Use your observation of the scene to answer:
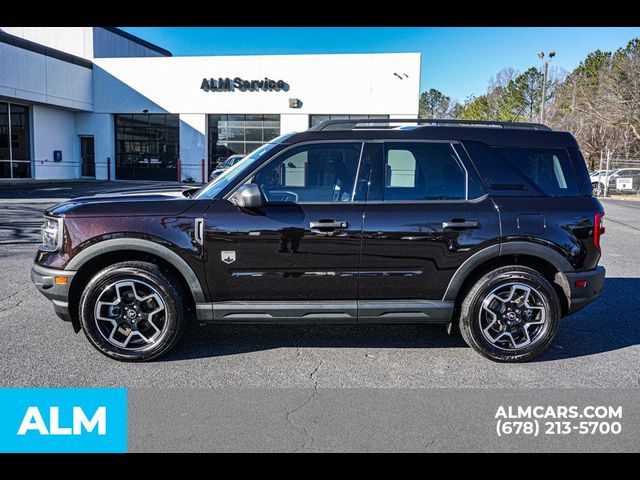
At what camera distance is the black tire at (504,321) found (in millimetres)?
4414

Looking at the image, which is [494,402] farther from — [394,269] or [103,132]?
[103,132]

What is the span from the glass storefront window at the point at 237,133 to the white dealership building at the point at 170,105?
0.19 ft

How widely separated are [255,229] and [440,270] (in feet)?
5.18

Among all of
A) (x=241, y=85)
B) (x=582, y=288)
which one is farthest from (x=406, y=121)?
(x=241, y=85)

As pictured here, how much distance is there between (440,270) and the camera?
4.39 meters

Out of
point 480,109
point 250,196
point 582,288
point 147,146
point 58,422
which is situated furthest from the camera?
point 480,109

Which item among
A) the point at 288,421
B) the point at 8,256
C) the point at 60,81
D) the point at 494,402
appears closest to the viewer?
the point at 288,421

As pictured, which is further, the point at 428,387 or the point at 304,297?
the point at 304,297

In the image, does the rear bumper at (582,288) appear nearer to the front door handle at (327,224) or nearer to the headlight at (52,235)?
the front door handle at (327,224)

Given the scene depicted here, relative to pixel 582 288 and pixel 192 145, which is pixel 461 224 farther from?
pixel 192 145

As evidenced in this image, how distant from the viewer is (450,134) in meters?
4.58

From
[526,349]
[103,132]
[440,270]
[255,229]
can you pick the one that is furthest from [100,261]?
[103,132]

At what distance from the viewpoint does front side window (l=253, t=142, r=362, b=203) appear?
444 centimetres

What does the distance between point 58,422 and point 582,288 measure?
4.18 metres
